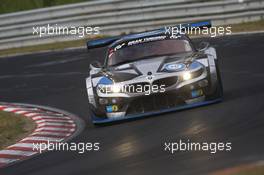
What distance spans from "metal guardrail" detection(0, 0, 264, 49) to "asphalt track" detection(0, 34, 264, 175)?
564cm

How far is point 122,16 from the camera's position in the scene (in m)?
25.1

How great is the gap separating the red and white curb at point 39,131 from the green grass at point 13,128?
0.46 feet

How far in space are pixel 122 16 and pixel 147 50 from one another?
12.8 meters

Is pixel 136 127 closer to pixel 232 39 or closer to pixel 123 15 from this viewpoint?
pixel 232 39

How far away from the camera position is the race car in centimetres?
1112

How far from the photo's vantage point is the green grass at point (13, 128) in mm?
11864

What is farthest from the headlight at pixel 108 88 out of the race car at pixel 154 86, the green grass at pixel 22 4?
the green grass at pixel 22 4

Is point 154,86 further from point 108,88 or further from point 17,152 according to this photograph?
point 17,152

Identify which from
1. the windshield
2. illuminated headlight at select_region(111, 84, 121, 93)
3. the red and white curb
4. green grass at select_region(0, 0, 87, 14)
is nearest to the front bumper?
illuminated headlight at select_region(111, 84, 121, 93)

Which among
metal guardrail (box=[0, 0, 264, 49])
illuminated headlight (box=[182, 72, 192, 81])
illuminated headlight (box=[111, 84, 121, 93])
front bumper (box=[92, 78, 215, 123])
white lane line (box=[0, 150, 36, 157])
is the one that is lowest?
metal guardrail (box=[0, 0, 264, 49])

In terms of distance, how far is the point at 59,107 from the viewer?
14.9 metres

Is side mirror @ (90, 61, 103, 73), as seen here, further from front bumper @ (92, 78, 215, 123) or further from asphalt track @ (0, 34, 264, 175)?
front bumper @ (92, 78, 215, 123)

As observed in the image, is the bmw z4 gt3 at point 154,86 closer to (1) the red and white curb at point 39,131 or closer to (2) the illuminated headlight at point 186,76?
(2) the illuminated headlight at point 186,76

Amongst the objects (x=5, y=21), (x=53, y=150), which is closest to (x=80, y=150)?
(x=53, y=150)
